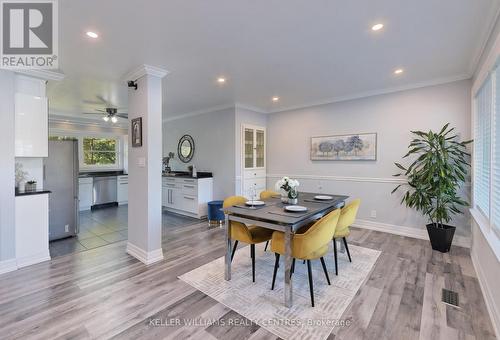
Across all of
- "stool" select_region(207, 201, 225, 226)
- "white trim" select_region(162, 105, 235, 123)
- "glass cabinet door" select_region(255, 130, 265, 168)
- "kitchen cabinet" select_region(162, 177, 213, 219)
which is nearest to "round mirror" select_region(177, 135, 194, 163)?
"white trim" select_region(162, 105, 235, 123)

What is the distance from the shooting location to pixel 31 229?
301 cm

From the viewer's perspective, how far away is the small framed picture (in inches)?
124

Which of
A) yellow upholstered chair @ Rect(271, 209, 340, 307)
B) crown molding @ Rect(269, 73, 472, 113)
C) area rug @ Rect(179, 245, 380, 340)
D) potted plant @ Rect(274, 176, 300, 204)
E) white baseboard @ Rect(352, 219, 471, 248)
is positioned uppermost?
crown molding @ Rect(269, 73, 472, 113)

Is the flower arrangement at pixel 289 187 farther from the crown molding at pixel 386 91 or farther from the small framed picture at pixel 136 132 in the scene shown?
the crown molding at pixel 386 91

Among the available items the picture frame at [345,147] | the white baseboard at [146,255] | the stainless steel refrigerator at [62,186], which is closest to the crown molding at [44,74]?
the stainless steel refrigerator at [62,186]

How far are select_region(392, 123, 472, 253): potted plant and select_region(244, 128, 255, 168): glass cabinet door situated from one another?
3.06 metres

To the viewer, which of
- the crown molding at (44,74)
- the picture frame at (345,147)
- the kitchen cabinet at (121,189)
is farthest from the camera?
the kitchen cabinet at (121,189)

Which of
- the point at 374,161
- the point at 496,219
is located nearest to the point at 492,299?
the point at 496,219

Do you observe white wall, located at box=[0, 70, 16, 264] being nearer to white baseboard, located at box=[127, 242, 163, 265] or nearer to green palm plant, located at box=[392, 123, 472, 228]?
white baseboard, located at box=[127, 242, 163, 265]

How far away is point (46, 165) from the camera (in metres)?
3.71

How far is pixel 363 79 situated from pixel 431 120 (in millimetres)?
1319

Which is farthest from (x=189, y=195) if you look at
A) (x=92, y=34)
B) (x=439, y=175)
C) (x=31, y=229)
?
(x=439, y=175)

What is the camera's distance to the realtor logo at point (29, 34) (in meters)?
1.94

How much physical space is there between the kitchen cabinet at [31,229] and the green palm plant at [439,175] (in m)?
5.21
